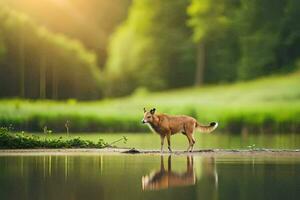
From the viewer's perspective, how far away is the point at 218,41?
147 feet

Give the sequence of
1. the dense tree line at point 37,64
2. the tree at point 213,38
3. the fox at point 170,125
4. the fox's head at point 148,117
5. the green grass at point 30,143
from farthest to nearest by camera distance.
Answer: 1. the tree at point 213,38
2. the dense tree line at point 37,64
3. the green grass at point 30,143
4. the fox at point 170,125
5. the fox's head at point 148,117

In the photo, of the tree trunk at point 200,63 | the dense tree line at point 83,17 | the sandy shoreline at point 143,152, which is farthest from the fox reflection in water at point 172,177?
the dense tree line at point 83,17

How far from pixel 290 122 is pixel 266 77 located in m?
7.96

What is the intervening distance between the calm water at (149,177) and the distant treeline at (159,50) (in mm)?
19571

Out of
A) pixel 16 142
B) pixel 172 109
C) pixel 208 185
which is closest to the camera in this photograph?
pixel 208 185

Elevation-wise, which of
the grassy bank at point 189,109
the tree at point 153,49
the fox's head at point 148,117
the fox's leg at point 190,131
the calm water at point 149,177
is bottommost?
the calm water at point 149,177

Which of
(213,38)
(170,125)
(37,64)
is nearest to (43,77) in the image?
(37,64)

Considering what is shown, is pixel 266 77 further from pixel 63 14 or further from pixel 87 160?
pixel 87 160

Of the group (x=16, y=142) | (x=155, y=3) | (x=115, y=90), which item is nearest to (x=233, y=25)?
(x=155, y=3)

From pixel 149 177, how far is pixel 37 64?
2584 cm

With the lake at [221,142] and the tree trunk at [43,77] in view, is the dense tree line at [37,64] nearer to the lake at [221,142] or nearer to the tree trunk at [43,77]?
the tree trunk at [43,77]

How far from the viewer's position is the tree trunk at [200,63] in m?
43.3

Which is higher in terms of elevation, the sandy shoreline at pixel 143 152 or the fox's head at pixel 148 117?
the fox's head at pixel 148 117

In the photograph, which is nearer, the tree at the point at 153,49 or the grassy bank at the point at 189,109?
the grassy bank at the point at 189,109
